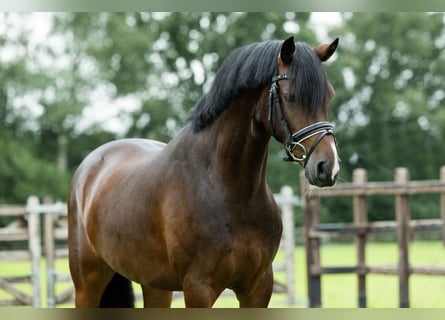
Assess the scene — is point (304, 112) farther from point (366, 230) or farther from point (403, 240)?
point (366, 230)

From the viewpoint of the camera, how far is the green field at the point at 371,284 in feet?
26.7

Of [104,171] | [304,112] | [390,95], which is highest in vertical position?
[390,95]

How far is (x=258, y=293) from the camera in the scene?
3020 millimetres

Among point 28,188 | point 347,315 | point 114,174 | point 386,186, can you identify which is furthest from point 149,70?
point 347,315

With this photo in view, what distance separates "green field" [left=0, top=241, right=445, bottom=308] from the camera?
812cm

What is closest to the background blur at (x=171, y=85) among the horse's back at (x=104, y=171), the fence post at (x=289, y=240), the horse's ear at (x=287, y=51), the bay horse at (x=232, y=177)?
the fence post at (x=289, y=240)

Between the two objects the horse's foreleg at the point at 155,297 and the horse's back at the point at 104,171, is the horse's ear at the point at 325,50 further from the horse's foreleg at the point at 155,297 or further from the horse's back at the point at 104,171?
the horse's foreleg at the point at 155,297

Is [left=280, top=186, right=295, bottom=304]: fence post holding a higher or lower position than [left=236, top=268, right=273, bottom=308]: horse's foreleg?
lower

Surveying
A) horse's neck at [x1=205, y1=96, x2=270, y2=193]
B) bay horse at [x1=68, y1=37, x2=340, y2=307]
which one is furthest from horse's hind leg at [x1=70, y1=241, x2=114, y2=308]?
horse's neck at [x1=205, y1=96, x2=270, y2=193]

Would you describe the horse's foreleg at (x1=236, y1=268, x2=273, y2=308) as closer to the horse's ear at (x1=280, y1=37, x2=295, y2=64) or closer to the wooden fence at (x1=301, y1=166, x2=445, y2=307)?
the horse's ear at (x1=280, y1=37, x2=295, y2=64)

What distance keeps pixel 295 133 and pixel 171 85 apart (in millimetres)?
14441

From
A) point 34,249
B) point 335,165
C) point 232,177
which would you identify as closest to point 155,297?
point 232,177

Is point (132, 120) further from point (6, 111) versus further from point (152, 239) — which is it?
point (152, 239)

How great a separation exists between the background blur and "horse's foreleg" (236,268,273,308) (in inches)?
496
